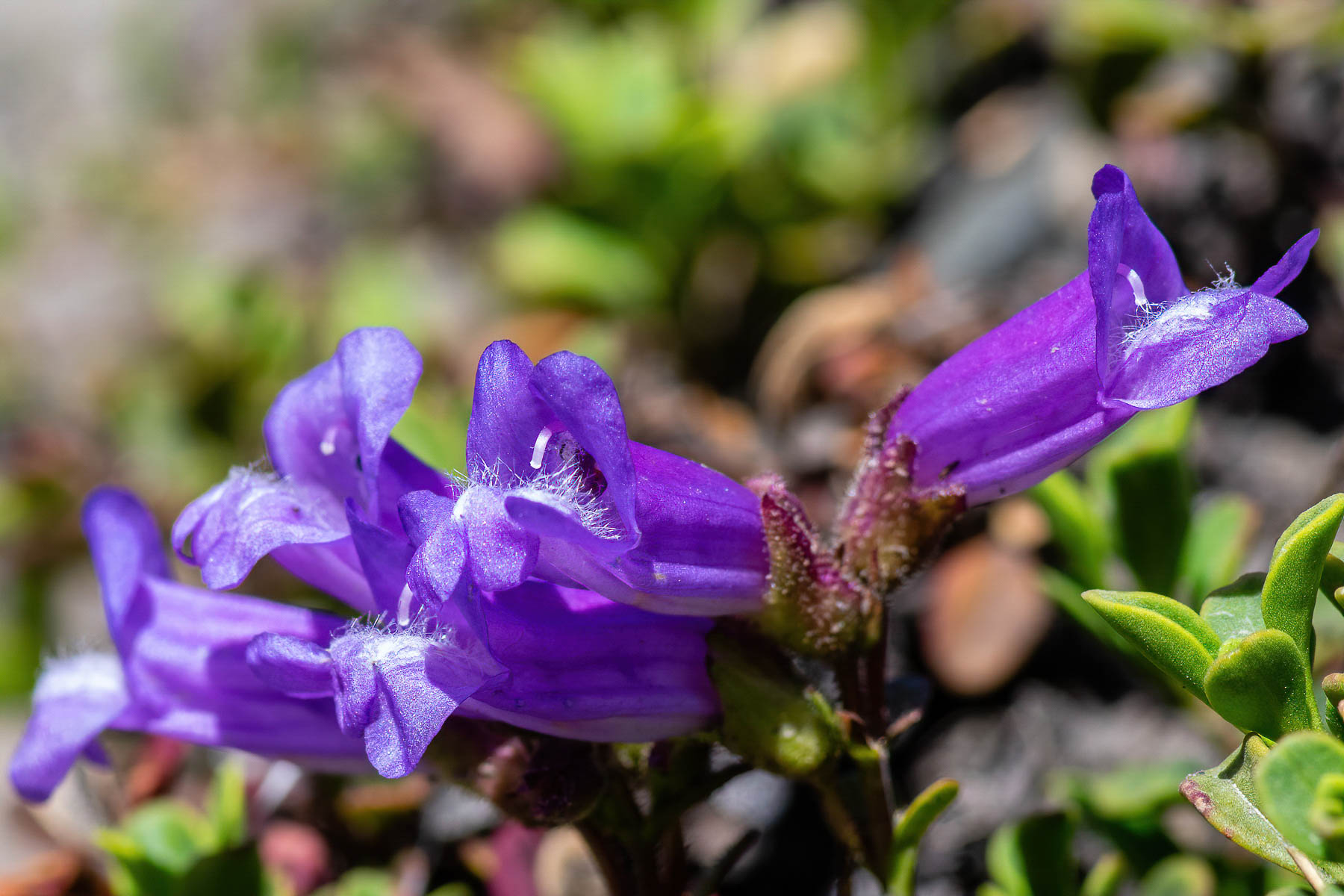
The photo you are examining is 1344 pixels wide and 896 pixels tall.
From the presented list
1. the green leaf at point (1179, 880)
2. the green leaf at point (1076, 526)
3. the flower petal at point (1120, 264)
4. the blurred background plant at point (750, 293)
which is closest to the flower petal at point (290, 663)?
the blurred background plant at point (750, 293)

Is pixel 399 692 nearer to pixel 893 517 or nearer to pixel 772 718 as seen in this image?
pixel 772 718

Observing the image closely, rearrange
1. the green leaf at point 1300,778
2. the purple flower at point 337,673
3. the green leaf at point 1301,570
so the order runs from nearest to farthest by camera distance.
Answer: the green leaf at point 1300,778 → the green leaf at point 1301,570 → the purple flower at point 337,673

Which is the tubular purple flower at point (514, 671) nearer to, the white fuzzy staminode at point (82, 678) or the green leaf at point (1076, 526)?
the white fuzzy staminode at point (82, 678)

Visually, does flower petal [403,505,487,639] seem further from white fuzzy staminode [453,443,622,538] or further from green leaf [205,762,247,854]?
green leaf [205,762,247,854]

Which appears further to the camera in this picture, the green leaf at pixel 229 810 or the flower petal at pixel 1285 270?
the green leaf at pixel 229 810

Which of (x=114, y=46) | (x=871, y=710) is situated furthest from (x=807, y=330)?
(x=114, y=46)

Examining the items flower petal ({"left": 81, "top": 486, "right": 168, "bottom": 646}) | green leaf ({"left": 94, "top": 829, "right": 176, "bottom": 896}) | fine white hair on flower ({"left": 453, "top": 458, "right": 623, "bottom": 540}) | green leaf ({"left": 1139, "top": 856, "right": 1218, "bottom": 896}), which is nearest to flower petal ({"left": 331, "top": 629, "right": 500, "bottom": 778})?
fine white hair on flower ({"left": 453, "top": 458, "right": 623, "bottom": 540})
